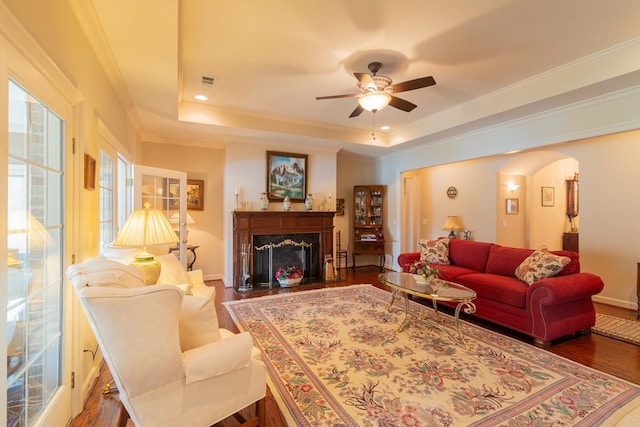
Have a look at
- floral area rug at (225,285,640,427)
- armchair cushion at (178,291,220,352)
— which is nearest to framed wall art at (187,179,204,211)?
floral area rug at (225,285,640,427)

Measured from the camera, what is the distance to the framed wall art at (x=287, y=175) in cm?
541

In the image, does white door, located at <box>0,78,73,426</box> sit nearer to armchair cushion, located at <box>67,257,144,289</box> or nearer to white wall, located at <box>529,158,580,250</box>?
armchair cushion, located at <box>67,257,144,289</box>

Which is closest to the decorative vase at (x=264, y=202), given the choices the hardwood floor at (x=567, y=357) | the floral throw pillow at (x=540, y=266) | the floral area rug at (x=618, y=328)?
the hardwood floor at (x=567, y=357)

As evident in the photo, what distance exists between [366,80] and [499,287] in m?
2.68

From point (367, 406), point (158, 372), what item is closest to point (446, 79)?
point (367, 406)

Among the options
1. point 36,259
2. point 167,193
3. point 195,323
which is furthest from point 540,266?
point 167,193

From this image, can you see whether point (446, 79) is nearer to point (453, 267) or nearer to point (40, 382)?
point (453, 267)

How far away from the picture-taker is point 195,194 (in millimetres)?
5496

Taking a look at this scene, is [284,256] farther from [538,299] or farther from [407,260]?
[538,299]

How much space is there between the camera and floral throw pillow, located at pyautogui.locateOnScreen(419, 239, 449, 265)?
4.55m

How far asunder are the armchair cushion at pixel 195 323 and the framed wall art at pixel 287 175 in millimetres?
3927

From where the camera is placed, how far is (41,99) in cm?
151

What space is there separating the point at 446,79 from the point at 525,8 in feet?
3.90

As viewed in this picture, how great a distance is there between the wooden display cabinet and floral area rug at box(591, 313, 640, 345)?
373cm
